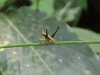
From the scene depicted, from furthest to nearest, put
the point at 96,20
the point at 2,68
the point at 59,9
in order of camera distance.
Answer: the point at 96,20
the point at 59,9
the point at 2,68

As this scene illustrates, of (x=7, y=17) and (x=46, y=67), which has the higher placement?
(x=7, y=17)

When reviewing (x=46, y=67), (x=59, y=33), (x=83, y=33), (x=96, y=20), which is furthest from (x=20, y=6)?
(x=96, y=20)

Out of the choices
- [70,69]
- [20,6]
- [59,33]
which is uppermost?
[20,6]

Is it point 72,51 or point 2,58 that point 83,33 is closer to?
point 72,51

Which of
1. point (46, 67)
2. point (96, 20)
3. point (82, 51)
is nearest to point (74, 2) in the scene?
point (96, 20)

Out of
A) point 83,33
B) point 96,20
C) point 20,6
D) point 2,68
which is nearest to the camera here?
point 2,68

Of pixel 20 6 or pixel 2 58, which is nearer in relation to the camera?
pixel 2 58

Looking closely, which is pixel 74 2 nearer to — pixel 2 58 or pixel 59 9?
pixel 59 9
